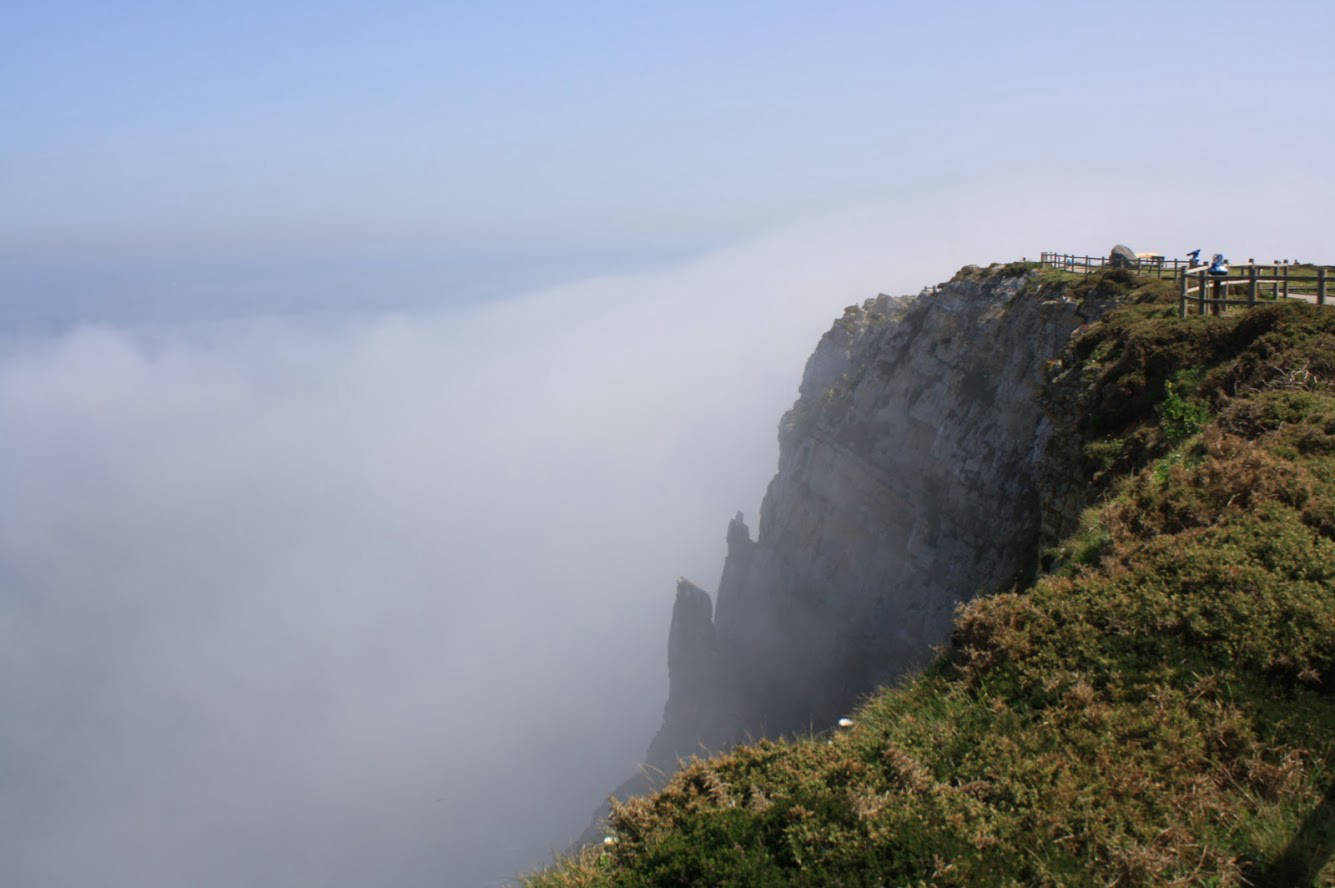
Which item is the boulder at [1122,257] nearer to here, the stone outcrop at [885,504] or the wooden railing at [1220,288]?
the stone outcrop at [885,504]

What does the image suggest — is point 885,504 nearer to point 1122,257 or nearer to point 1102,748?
point 1122,257

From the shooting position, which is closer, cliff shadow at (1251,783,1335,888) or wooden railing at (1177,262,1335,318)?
cliff shadow at (1251,783,1335,888)

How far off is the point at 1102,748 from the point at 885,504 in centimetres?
4387

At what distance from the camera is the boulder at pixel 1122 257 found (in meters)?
40.1

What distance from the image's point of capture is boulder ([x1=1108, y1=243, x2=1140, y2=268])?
40094mm

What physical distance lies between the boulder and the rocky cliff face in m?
4.07

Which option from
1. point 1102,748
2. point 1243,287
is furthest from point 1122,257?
point 1102,748

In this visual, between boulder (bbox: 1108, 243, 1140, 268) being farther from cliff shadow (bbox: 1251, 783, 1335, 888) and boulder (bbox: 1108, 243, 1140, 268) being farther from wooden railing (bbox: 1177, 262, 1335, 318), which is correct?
cliff shadow (bbox: 1251, 783, 1335, 888)

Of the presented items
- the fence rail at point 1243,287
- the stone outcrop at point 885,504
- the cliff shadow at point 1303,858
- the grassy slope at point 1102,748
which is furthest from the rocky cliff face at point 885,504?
the cliff shadow at point 1303,858

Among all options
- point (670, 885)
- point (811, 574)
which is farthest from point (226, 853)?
point (670, 885)

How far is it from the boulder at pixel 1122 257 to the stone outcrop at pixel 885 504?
3800mm

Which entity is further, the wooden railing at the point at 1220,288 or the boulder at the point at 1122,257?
the boulder at the point at 1122,257

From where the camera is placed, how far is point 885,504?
A: 5072 centimetres

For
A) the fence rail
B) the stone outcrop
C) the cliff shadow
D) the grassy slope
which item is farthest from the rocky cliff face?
the cliff shadow
